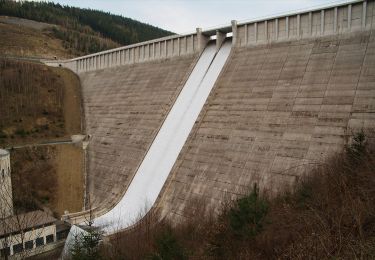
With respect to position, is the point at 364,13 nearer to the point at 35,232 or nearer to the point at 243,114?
the point at 243,114

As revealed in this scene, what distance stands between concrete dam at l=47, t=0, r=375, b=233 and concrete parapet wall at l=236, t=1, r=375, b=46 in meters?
0.05

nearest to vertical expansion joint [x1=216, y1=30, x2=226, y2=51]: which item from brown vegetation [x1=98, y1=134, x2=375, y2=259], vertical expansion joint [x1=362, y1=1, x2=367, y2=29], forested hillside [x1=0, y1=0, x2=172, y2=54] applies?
vertical expansion joint [x1=362, y1=1, x2=367, y2=29]

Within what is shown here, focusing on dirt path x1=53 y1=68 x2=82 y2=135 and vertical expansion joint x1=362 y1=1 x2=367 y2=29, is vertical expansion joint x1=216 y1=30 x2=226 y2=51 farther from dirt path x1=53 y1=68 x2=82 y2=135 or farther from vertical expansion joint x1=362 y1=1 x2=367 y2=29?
dirt path x1=53 y1=68 x2=82 y2=135

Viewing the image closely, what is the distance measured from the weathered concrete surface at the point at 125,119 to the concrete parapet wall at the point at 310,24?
17.6 ft

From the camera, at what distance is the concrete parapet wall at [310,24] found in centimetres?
1831

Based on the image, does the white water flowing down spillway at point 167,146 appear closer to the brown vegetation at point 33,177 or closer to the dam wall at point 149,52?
the dam wall at point 149,52

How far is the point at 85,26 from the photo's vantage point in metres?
97.8

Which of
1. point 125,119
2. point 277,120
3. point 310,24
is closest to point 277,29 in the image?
point 310,24

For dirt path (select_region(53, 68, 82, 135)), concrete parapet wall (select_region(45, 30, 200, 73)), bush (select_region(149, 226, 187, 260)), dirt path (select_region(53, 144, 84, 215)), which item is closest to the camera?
bush (select_region(149, 226, 187, 260))

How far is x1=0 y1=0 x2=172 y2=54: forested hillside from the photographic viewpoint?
77875 mm

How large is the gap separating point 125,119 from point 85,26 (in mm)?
77722

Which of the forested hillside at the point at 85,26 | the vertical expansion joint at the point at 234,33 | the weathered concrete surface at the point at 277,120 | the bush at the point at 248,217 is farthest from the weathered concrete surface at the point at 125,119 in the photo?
the forested hillside at the point at 85,26

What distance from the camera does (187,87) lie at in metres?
25.9

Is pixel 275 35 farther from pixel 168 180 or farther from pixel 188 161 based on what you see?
pixel 168 180
